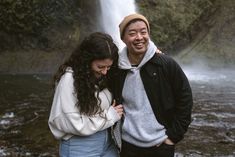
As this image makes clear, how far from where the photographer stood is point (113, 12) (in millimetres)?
18953

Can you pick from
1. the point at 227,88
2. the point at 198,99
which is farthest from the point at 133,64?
the point at 227,88

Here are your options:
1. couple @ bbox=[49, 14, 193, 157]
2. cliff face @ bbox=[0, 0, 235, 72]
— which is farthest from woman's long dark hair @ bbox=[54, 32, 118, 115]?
cliff face @ bbox=[0, 0, 235, 72]

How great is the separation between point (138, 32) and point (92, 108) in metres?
0.68

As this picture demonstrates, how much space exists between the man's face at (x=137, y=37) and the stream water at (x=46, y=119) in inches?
142

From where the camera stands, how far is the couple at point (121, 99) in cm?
282

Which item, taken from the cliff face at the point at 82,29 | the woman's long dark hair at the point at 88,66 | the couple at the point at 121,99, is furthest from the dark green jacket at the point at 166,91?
the cliff face at the point at 82,29

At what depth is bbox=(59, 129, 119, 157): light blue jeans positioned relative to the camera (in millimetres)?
2920

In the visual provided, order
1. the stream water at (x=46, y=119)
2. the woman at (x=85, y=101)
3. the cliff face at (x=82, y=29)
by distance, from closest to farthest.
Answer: the woman at (x=85, y=101)
the stream water at (x=46, y=119)
the cliff face at (x=82, y=29)

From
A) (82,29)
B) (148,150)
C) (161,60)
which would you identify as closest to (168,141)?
(148,150)

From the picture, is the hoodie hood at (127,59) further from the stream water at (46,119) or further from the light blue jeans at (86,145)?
the stream water at (46,119)

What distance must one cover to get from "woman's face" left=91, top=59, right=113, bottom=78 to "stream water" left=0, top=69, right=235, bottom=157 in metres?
3.63

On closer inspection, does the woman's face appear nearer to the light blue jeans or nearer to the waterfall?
the light blue jeans

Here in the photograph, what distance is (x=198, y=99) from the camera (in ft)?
37.3

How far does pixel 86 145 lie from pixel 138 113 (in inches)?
18.1
